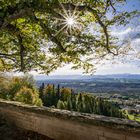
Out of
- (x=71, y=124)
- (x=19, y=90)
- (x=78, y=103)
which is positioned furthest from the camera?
(x=78, y=103)

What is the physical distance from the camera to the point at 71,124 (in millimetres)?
6586

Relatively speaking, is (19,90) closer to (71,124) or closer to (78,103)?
(78,103)

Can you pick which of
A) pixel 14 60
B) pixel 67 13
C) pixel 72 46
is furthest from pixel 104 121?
pixel 14 60

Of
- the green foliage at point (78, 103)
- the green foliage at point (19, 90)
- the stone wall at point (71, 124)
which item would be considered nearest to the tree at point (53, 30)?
the stone wall at point (71, 124)

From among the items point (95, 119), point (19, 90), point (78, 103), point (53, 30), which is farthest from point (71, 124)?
point (78, 103)

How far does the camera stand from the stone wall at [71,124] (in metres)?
5.71

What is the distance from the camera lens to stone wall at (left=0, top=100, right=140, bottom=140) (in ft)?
18.7

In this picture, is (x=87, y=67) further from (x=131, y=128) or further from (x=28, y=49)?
(x=131, y=128)

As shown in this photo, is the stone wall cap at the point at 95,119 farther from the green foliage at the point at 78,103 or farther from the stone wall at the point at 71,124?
the green foliage at the point at 78,103

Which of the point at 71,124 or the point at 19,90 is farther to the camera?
the point at 19,90

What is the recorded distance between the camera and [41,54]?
15.3 metres

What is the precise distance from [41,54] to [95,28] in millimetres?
4202

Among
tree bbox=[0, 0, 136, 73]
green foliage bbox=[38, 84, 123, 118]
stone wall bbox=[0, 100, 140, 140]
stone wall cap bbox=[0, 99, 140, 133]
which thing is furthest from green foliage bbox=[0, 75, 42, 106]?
stone wall cap bbox=[0, 99, 140, 133]

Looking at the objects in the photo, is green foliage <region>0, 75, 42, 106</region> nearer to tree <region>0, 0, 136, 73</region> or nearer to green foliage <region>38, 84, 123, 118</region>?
green foliage <region>38, 84, 123, 118</region>
